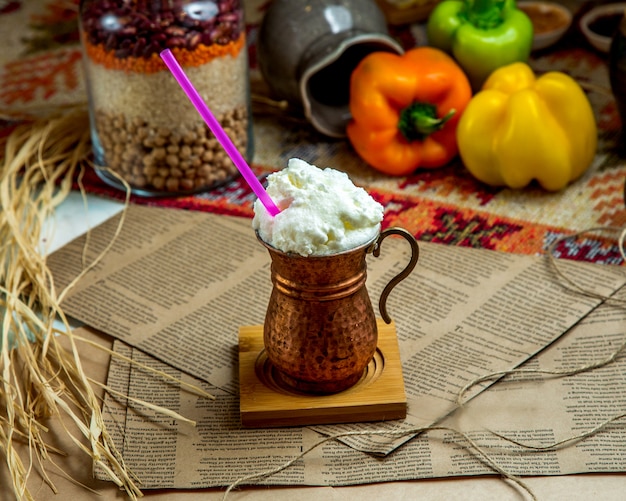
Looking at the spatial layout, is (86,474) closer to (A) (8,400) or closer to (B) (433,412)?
(A) (8,400)

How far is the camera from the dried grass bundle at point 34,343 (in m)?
0.84

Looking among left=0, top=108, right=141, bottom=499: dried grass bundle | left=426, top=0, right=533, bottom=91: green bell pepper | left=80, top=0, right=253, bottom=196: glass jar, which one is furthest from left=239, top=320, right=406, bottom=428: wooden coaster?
left=426, top=0, right=533, bottom=91: green bell pepper

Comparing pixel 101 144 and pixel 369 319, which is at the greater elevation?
pixel 369 319

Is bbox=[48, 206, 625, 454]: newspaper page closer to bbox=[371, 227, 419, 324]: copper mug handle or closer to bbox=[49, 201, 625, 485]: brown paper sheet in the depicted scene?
bbox=[49, 201, 625, 485]: brown paper sheet

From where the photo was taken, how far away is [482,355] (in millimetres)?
967

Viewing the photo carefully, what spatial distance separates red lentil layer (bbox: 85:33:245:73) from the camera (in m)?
1.21

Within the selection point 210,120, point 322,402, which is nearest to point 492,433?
point 322,402

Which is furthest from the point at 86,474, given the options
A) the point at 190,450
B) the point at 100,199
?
the point at 100,199

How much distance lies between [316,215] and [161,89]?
554mm

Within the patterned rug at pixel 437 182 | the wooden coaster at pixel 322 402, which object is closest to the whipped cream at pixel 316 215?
the wooden coaster at pixel 322 402

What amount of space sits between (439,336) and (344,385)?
0.58 ft

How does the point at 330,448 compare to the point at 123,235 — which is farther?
the point at 123,235

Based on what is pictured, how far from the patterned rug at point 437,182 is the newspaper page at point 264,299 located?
71 mm

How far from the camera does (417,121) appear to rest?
138 centimetres
